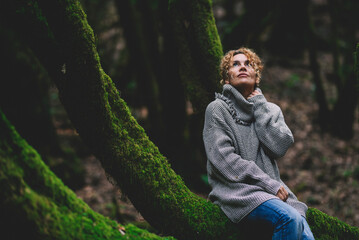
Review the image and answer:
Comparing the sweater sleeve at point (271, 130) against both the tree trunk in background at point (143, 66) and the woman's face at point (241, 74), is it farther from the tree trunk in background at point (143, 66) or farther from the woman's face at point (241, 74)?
the tree trunk in background at point (143, 66)

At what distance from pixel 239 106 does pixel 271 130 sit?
1.22 feet

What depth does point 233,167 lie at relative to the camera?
8.98ft

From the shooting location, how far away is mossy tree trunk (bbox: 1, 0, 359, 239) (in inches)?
86.6

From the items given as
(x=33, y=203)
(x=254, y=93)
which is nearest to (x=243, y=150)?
(x=254, y=93)

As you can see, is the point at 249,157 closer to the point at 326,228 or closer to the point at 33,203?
the point at 326,228

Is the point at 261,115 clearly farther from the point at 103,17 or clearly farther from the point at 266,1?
the point at 103,17

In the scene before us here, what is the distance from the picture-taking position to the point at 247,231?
2797 mm

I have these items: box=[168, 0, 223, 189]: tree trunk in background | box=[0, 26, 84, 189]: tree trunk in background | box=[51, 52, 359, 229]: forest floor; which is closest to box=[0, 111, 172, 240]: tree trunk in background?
box=[168, 0, 223, 189]: tree trunk in background

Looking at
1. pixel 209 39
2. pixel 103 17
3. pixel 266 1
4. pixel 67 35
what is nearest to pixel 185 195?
pixel 67 35

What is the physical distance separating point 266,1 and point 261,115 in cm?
328

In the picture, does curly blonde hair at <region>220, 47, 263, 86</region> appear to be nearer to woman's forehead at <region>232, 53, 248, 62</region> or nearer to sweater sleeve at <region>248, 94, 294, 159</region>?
woman's forehead at <region>232, 53, 248, 62</region>

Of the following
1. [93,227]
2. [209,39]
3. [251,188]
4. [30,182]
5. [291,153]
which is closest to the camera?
[30,182]

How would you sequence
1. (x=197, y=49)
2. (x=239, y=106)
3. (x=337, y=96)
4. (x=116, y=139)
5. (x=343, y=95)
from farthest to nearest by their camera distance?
(x=337, y=96)
(x=343, y=95)
(x=197, y=49)
(x=239, y=106)
(x=116, y=139)

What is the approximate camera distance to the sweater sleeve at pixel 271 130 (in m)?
2.88
